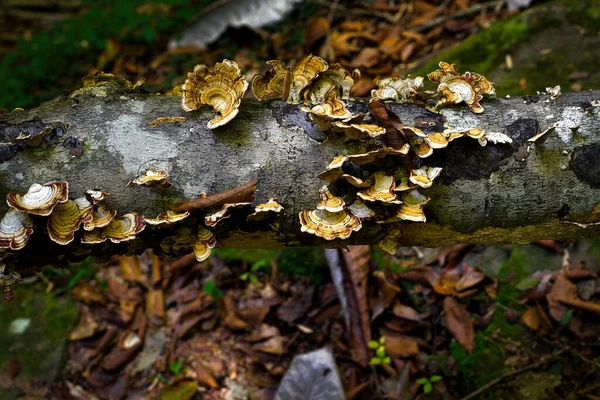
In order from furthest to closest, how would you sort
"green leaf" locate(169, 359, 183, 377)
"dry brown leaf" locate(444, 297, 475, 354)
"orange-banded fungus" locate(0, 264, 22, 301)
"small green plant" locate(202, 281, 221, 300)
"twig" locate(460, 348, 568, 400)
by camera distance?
"small green plant" locate(202, 281, 221, 300) → "green leaf" locate(169, 359, 183, 377) → "dry brown leaf" locate(444, 297, 475, 354) → "twig" locate(460, 348, 568, 400) → "orange-banded fungus" locate(0, 264, 22, 301)

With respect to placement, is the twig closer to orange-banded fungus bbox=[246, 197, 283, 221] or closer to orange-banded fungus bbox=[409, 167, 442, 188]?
orange-banded fungus bbox=[409, 167, 442, 188]

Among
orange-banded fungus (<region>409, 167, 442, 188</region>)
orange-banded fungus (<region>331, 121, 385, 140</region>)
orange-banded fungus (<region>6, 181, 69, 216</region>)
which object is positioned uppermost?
orange-banded fungus (<region>331, 121, 385, 140</region>)

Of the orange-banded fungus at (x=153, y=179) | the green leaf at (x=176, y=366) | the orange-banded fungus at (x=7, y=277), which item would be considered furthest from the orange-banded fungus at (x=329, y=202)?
the green leaf at (x=176, y=366)

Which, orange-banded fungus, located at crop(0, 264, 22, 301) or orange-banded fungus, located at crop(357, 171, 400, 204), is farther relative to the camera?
orange-banded fungus, located at crop(0, 264, 22, 301)

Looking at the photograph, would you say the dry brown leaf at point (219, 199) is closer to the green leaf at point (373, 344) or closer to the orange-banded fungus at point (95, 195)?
the orange-banded fungus at point (95, 195)

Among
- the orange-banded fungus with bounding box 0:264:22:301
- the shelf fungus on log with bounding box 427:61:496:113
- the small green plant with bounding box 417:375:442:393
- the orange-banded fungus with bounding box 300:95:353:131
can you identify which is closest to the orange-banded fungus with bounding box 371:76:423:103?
the shelf fungus on log with bounding box 427:61:496:113

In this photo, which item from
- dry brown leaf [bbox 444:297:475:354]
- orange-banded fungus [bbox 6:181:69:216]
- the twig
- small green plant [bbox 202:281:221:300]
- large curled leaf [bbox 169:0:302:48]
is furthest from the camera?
large curled leaf [bbox 169:0:302:48]

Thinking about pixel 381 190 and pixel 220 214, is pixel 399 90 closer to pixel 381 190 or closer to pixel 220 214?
pixel 381 190

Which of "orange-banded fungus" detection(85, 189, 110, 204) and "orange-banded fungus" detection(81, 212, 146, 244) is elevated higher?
"orange-banded fungus" detection(85, 189, 110, 204)
